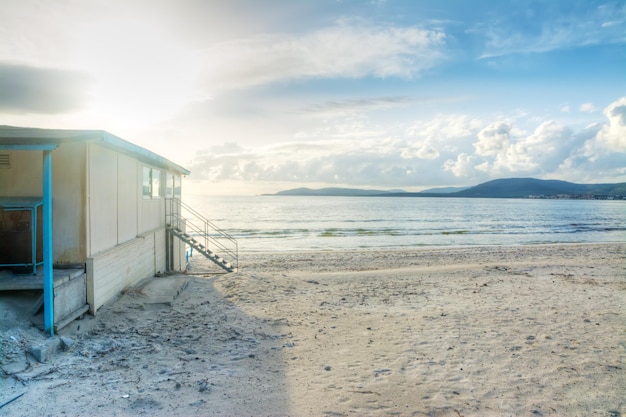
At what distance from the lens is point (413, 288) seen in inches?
547

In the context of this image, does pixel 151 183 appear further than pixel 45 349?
Yes

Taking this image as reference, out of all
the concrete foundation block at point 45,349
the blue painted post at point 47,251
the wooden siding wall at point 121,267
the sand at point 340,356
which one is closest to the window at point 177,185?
the wooden siding wall at point 121,267

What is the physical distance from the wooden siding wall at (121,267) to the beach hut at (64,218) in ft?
0.08

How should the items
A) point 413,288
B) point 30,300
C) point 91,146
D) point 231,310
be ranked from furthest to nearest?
point 413,288, point 231,310, point 91,146, point 30,300

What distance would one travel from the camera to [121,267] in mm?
10812

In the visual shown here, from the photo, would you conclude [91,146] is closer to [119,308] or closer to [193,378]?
[119,308]

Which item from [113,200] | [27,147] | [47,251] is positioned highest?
[27,147]

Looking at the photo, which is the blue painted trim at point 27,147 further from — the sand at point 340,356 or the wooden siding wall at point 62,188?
the sand at point 340,356

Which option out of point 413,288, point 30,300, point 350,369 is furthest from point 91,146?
point 413,288

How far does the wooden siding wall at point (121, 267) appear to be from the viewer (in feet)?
29.0

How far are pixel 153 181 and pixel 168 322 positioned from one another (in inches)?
272

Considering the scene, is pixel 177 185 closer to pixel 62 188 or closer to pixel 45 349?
pixel 62 188

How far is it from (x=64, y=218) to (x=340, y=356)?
262 inches

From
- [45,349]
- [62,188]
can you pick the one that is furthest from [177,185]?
[45,349]
